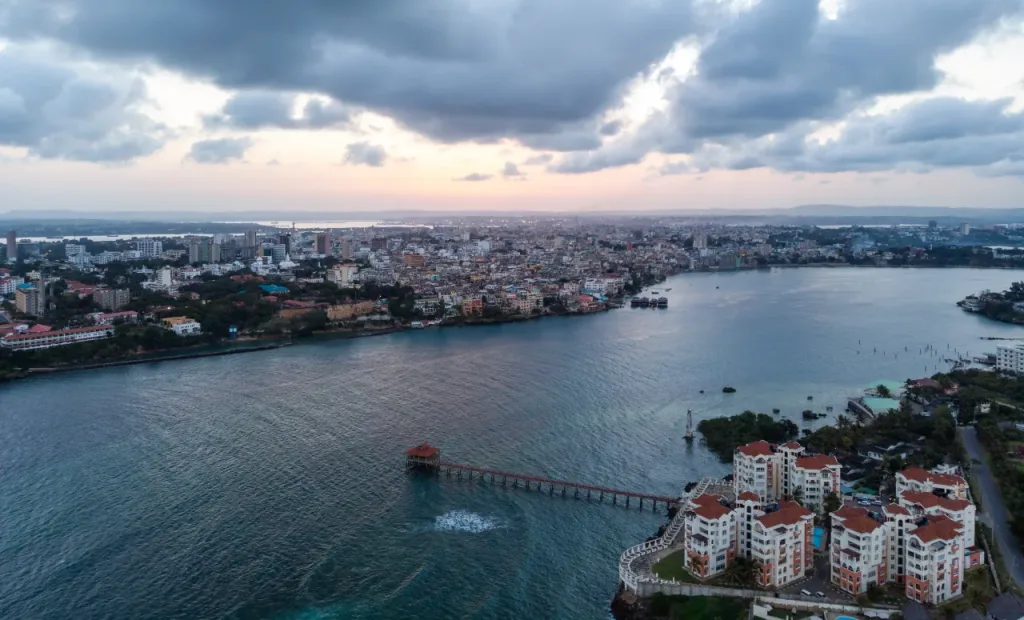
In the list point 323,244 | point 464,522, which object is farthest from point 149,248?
point 464,522

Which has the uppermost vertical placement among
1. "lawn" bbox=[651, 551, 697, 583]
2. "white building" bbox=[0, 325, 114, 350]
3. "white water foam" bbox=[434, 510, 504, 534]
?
"white building" bbox=[0, 325, 114, 350]

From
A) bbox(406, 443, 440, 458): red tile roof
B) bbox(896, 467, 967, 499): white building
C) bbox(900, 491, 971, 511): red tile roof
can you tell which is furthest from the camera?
bbox(406, 443, 440, 458): red tile roof

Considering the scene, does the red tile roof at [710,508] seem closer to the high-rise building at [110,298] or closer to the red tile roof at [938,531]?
the red tile roof at [938,531]

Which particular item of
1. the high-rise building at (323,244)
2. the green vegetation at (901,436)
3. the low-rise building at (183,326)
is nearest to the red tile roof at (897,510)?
the green vegetation at (901,436)

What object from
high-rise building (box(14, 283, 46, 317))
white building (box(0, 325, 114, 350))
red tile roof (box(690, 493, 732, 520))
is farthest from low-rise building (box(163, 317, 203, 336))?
red tile roof (box(690, 493, 732, 520))

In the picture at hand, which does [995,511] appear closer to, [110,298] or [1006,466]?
[1006,466]

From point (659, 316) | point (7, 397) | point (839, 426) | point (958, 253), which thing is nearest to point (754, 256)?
point (958, 253)

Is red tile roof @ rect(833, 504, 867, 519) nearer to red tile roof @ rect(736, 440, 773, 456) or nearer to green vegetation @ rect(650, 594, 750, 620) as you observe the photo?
green vegetation @ rect(650, 594, 750, 620)
